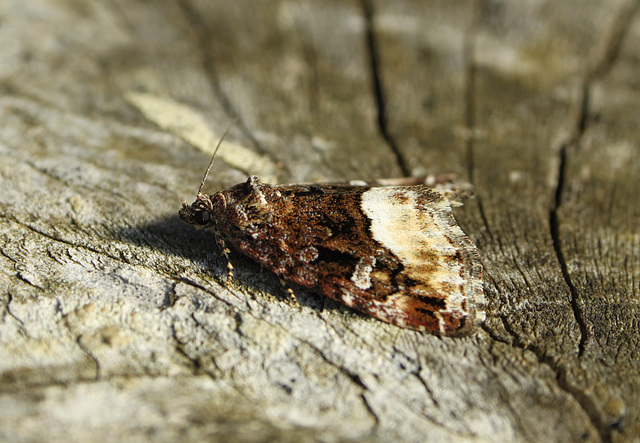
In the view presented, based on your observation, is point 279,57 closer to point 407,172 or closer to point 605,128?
point 407,172

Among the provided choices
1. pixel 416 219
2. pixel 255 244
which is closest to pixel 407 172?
pixel 416 219

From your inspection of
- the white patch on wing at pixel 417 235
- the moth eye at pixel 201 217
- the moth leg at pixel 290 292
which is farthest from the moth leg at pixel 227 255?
the white patch on wing at pixel 417 235

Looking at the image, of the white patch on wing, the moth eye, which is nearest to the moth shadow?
the moth eye

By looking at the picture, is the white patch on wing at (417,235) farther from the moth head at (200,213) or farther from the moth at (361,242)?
the moth head at (200,213)

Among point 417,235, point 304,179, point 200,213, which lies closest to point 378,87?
point 304,179

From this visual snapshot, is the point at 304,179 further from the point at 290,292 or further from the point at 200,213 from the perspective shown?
the point at 290,292
